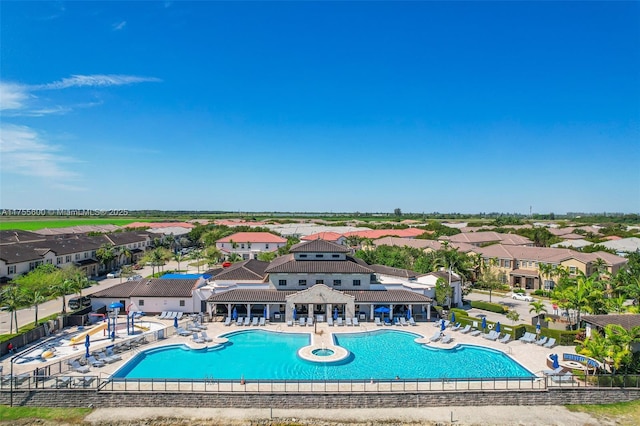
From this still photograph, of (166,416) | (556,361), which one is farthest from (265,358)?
(556,361)

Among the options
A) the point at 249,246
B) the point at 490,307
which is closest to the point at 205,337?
the point at 490,307

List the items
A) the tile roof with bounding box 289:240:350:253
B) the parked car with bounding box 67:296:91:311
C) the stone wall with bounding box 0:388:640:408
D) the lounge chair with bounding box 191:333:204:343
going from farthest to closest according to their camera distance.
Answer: the tile roof with bounding box 289:240:350:253
the parked car with bounding box 67:296:91:311
the lounge chair with bounding box 191:333:204:343
the stone wall with bounding box 0:388:640:408

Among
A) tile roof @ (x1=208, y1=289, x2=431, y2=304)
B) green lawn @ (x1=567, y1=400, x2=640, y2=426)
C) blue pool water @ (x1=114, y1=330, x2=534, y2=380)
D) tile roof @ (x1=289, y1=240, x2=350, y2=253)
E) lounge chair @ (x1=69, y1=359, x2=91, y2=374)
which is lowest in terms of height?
green lawn @ (x1=567, y1=400, x2=640, y2=426)

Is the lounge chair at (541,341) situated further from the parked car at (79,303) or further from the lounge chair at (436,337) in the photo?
the parked car at (79,303)

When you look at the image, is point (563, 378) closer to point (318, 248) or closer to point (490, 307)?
point (490, 307)

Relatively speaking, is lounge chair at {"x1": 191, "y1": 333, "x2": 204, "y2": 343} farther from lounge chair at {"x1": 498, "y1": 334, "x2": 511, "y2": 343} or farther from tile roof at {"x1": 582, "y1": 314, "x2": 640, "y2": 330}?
tile roof at {"x1": 582, "y1": 314, "x2": 640, "y2": 330}

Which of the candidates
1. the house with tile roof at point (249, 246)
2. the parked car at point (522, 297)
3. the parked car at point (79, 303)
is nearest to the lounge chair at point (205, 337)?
the parked car at point (79, 303)

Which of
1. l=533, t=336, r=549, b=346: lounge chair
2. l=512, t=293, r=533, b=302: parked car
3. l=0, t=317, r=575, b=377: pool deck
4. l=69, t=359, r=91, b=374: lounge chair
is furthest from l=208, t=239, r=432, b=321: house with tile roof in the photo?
l=512, t=293, r=533, b=302: parked car
